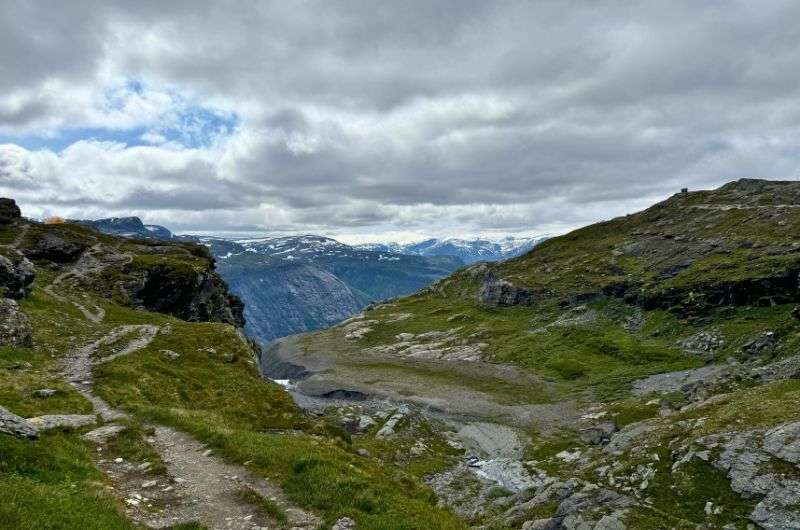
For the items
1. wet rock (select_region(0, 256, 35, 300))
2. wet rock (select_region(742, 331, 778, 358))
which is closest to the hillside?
wet rock (select_region(0, 256, 35, 300))

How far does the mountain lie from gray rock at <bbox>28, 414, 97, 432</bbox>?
87.4 ft

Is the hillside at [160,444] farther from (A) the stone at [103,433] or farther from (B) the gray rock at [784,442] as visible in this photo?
(B) the gray rock at [784,442]

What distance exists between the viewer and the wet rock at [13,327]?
44.8m

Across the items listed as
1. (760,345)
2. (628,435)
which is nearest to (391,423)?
(628,435)

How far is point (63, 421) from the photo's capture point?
28.2 m

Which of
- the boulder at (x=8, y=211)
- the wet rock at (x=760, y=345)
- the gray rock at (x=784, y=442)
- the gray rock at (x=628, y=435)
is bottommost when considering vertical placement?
the gray rock at (x=628, y=435)

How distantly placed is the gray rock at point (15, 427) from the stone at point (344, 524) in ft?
44.5

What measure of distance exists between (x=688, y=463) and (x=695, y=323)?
110 m

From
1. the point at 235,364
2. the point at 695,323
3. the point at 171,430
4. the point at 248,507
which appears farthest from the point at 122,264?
the point at 695,323

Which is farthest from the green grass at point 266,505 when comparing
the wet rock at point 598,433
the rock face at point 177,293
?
the rock face at point 177,293

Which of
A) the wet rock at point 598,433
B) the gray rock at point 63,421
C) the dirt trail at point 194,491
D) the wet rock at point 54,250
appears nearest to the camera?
the dirt trail at point 194,491

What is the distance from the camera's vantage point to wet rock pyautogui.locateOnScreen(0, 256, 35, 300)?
205 ft

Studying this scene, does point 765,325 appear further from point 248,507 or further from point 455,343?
point 248,507

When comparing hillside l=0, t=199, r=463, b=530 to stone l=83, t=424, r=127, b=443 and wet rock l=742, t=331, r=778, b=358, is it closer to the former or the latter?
stone l=83, t=424, r=127, b=443
